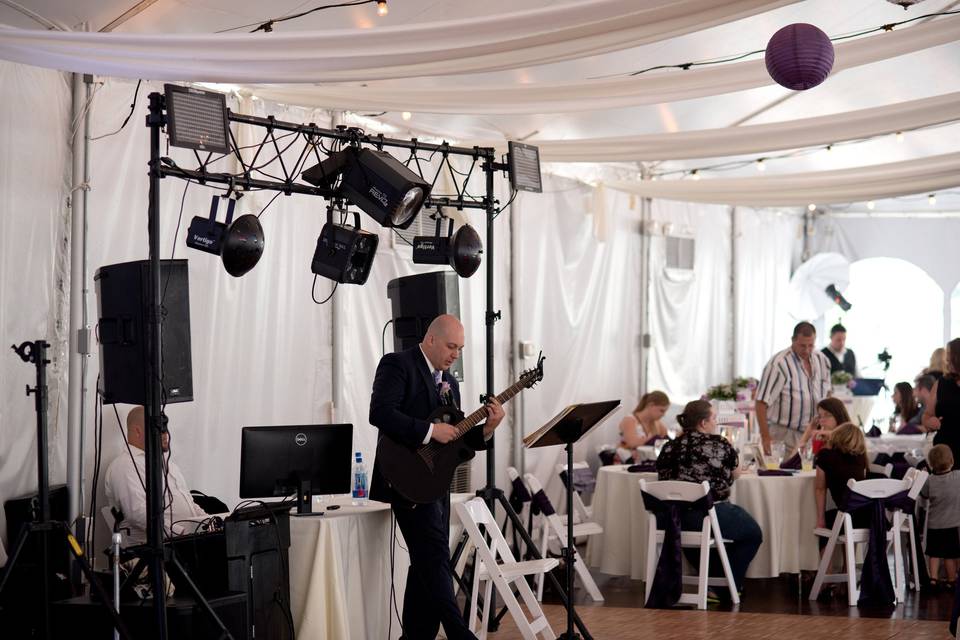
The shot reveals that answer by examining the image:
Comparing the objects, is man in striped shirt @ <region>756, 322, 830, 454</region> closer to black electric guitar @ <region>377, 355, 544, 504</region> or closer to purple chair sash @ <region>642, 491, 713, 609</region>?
purple chair sash @ <region>642, 491, 713, 609</region>

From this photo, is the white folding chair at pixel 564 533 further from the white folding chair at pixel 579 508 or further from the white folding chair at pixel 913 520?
the white folding chair at pixel 913 520

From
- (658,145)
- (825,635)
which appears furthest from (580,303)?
(825,635)

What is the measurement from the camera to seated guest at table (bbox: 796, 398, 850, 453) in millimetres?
7855

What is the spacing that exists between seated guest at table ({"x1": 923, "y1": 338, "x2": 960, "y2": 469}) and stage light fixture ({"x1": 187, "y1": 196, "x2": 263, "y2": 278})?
180 inches

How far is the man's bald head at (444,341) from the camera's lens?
5.28 meters

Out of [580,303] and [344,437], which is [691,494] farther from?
[580,303]

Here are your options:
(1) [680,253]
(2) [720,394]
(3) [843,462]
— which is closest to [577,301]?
(2) [720,394]

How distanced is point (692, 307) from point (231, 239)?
25.0 ft

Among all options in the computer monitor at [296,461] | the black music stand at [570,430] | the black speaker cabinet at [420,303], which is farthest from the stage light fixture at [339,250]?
the black music stand at [570,430]

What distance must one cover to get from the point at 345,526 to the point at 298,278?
2.36 metres

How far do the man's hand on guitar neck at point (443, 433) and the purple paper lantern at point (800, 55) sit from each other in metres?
2.16

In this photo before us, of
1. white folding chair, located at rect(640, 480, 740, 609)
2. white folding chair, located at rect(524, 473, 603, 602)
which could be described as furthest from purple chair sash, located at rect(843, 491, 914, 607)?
white folding chair, located at rect(524, 473, 603, 602)

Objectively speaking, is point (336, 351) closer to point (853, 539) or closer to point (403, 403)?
point (403, 403)

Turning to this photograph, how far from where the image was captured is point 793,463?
8148 mm
